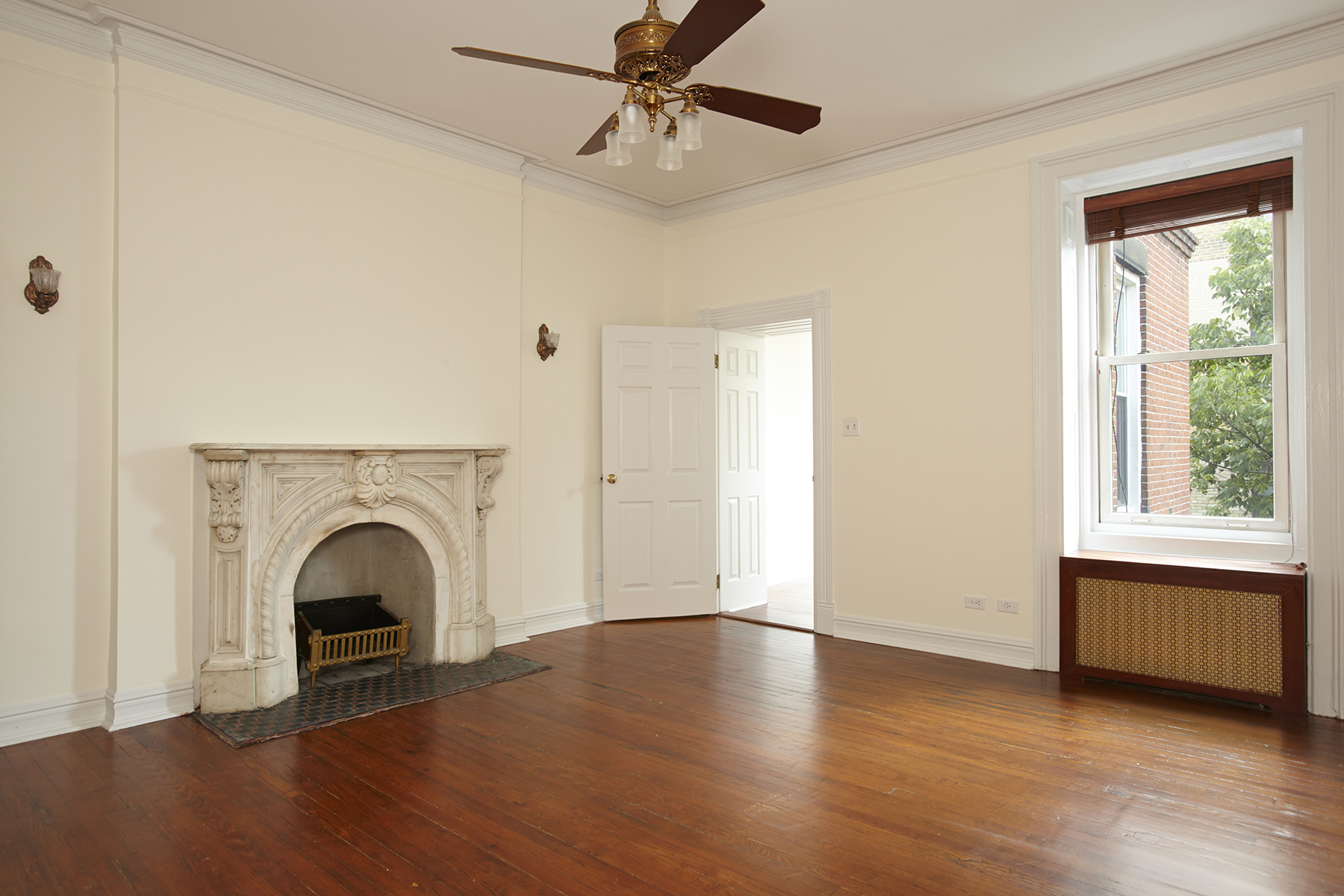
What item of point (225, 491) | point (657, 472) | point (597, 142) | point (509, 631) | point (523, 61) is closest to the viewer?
point (523, 61)

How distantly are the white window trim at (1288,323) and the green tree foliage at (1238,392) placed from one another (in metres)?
0.13

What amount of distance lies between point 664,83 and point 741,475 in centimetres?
365

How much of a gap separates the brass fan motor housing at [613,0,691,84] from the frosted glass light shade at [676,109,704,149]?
0.49ft

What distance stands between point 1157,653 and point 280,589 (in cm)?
433

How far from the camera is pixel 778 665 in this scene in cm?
441

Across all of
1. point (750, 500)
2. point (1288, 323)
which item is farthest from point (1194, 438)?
point (750, 500)

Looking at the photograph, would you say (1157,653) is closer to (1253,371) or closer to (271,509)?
(1253,371)

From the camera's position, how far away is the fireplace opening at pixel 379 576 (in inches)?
175

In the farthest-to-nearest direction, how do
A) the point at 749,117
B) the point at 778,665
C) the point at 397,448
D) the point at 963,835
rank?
the point at 778,665, the point at 397,448, the point at 749,117, the point at 963,835

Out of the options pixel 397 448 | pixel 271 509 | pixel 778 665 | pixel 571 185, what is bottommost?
pixel 778 665

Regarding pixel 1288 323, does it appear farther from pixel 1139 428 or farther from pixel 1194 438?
pixel 1139 428

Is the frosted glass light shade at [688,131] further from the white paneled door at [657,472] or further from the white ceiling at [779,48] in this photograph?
the white paneled door at [657,472]

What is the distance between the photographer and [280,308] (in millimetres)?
3996

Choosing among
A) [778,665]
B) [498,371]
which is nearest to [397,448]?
[498,371]
